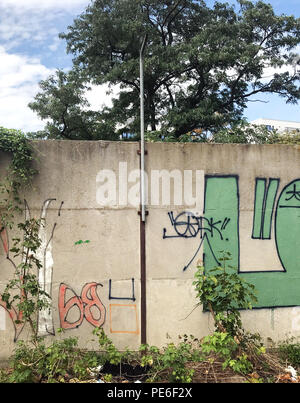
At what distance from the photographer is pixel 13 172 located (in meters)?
3.66

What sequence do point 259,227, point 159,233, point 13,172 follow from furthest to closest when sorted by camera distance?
point 259,227 < point 159,233 < point 13,172

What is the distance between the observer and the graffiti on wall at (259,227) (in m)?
3.95

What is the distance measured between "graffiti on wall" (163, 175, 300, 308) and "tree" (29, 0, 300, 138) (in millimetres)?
9008

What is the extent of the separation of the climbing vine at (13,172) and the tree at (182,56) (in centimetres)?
947

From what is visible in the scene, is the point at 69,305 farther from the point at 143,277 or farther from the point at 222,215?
the point at 222,215

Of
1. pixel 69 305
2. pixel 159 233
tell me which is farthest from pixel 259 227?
pixel 69 305

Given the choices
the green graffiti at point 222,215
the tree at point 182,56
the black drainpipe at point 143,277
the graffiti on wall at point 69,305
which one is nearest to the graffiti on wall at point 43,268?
the graffiti on wall at point 69,305

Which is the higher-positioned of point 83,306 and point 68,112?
point 68,112

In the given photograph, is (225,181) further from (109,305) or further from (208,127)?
(208,127)

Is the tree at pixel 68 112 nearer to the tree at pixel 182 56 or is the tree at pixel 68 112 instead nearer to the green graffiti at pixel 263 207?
the tree at pixel 182 56

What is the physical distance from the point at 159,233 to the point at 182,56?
10.5 metres

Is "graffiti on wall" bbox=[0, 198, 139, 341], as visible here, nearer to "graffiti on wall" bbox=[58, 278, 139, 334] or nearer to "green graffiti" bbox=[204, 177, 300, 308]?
"graffiti on wall" bbox=[58, 278, 139, 334]

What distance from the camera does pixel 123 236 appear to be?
3883 millimetres

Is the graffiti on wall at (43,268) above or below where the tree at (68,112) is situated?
below
